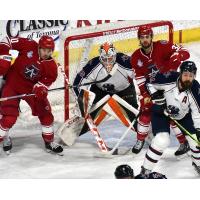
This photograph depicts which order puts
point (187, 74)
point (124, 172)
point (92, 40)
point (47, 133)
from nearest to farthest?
point (124, 172), point (187, 74), point (47, 133), point (92, 40)

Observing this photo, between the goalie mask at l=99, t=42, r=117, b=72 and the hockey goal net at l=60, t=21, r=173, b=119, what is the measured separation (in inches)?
5.2

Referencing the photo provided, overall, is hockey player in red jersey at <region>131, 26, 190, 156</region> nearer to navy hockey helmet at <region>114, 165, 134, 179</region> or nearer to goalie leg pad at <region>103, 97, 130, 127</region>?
goalie leg pad at <region>103, 97, 130, 127</region>

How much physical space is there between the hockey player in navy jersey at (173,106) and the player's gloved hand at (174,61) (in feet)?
0.58

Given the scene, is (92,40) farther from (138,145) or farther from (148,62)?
(138,145)

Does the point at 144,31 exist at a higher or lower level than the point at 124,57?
higher

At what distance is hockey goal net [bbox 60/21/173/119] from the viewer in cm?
490

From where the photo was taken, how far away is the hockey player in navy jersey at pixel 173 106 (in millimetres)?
4250

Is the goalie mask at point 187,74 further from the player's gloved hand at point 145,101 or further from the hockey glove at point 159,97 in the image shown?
the player's gloved hand at point 145,101

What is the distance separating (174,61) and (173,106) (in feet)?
1.16

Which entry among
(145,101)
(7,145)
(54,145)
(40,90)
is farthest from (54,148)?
(145,101)

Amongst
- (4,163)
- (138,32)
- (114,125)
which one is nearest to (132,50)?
(138,32)

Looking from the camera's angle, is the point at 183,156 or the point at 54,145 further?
the point at 54,145

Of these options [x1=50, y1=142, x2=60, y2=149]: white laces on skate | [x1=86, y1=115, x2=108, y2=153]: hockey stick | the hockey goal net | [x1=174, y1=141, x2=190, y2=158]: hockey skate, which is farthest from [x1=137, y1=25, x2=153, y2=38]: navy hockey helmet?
[x1=50, y1=142, x2=60, y2=149]: white laces on skate

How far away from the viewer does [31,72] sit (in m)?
4.65
